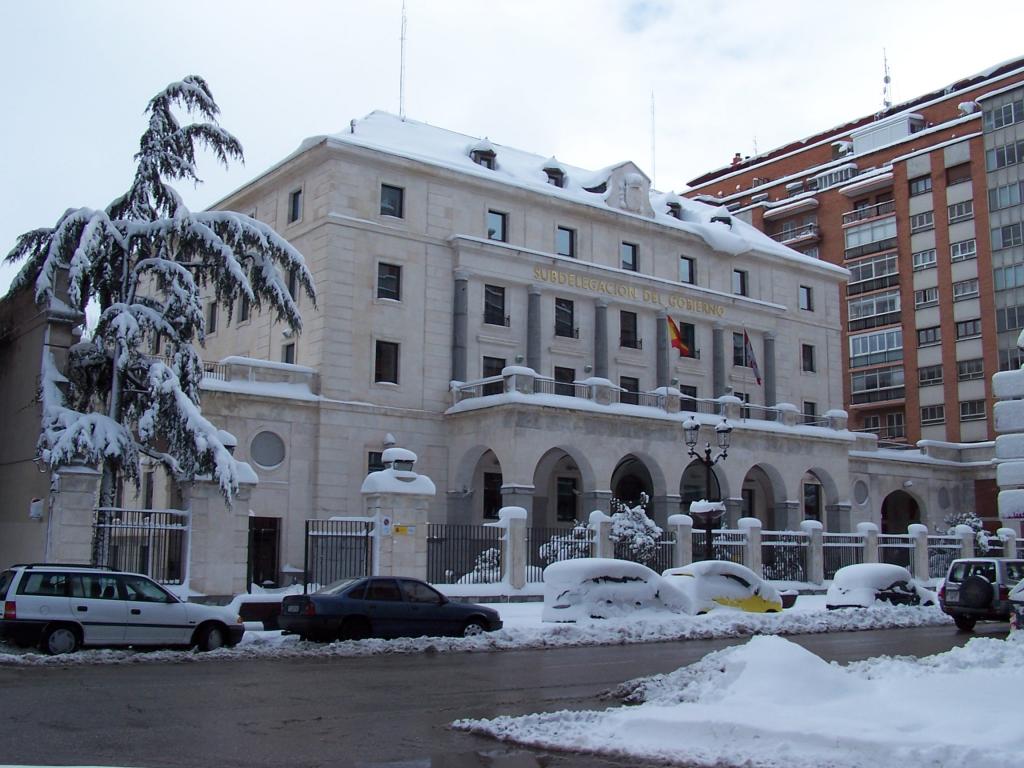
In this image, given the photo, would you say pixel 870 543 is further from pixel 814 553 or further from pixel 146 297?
pixel 146 297

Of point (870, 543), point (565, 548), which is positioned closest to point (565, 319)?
point (565, 548)

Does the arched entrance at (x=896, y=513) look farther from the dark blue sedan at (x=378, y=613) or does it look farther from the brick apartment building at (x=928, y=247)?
the dark blue sedan at (x=378, y=613)

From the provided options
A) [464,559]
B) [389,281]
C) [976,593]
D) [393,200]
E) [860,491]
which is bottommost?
[976,593]

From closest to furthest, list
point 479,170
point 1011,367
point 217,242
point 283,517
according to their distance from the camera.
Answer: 1. point 217,242
2. point 283,517
3. point 479,170
4. point 1011,367

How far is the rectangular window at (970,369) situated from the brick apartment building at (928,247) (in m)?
0.09

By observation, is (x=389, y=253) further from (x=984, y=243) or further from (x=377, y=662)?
(x=984, y=243)

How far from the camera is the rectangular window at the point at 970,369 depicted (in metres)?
64.6

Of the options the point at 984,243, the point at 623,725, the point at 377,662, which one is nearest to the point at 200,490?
the point at 377,662

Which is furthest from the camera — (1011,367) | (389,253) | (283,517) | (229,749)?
(1011,367)

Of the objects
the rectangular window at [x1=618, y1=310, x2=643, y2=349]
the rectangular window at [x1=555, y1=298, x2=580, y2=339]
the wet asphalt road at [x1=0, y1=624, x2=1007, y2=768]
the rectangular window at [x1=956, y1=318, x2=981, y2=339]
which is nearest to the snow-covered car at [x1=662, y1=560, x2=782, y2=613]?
the wet asphalt road at [x1=0, y1=624, x2=1007, y2=768]

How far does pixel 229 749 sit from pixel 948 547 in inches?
1479

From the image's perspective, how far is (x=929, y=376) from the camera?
6750 centimetres

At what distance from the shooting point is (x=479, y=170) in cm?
4188

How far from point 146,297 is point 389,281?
53.2 ft
